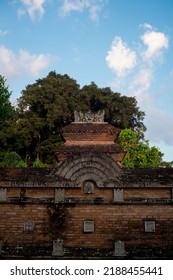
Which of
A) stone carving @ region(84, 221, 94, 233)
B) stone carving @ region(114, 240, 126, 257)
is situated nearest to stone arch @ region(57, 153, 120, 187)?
stone carving @ region(84, 221, 94, 233)

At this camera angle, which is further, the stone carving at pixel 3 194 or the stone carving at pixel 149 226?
the stone carving at pixel 3 194

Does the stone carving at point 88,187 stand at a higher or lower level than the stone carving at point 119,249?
higher

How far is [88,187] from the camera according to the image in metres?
15.5

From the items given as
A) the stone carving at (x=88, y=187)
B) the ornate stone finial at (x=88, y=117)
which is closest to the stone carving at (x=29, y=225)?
the stone carving at (x=88, y=187)

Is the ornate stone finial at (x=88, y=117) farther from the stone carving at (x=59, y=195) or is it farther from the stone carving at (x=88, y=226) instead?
the stone carving at (x=88, y=226)

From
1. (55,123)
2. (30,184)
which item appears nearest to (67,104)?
(55,123)

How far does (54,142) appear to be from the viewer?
41.5 m

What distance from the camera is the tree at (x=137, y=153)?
34531 mm

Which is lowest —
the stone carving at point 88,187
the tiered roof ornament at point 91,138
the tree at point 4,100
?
the stone carving at point 88,187

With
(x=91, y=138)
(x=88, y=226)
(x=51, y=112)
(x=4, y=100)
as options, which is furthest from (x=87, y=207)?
(x=51, y=112)

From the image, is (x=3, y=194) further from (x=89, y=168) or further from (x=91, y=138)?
(x=91, y=138)

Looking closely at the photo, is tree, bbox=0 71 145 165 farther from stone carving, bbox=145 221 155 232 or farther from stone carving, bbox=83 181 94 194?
stone carving, bbox=145 221 155 232

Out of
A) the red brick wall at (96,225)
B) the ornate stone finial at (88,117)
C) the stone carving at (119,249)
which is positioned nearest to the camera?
the stone carving at (119,249)
